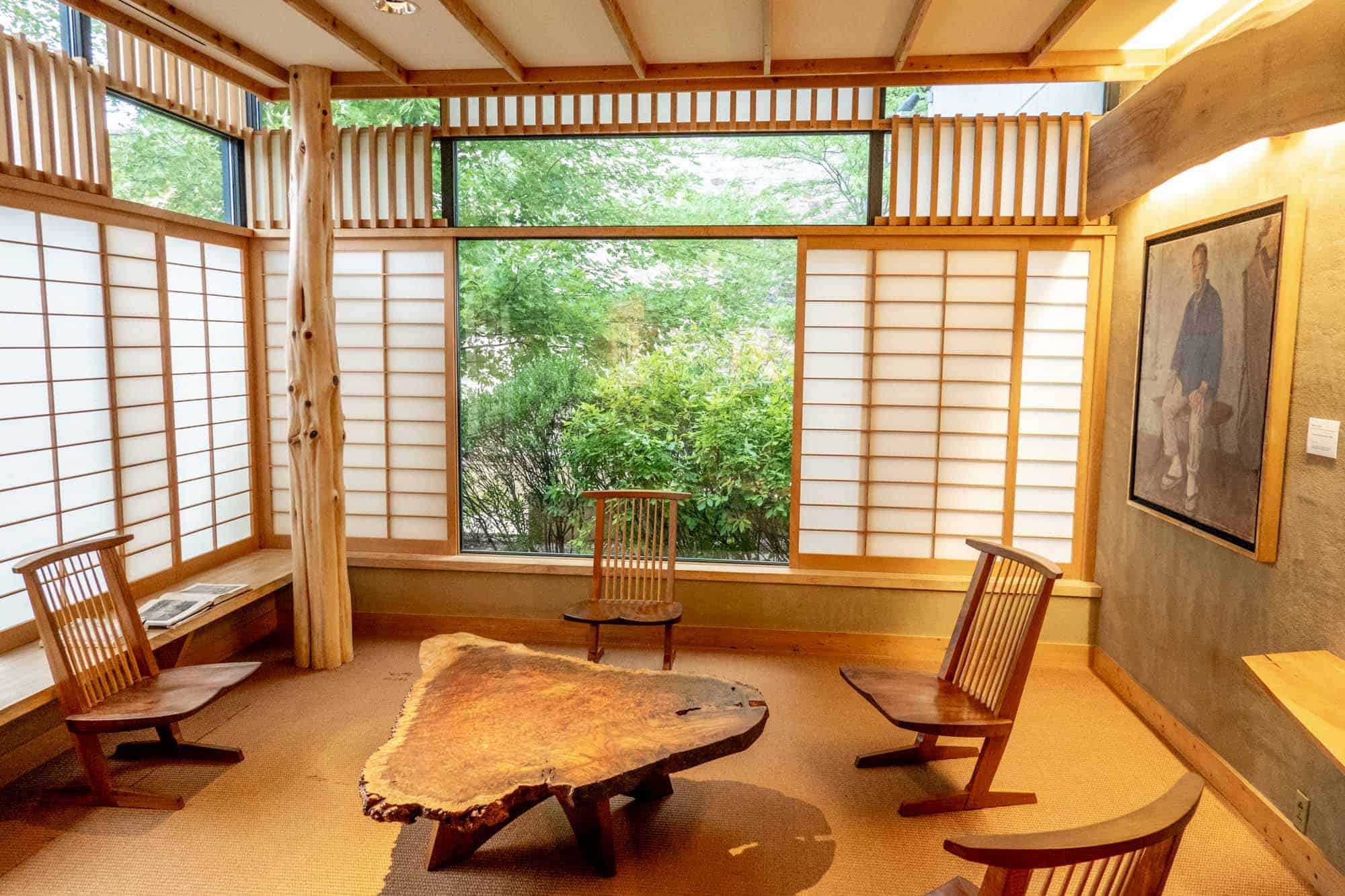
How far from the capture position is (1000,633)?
2.94 m

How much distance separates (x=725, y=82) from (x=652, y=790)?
3.06 m

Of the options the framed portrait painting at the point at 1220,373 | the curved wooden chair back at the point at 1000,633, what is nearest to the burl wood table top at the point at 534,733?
the curved wooden chair back at the point at 1000,633

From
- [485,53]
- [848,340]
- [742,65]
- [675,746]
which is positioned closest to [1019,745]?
[675,746]

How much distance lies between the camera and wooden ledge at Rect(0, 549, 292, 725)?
272cm

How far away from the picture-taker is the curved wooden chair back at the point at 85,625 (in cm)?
268

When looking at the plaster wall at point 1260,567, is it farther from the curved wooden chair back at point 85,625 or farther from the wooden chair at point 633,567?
the curved wooden chair back at point 85,625

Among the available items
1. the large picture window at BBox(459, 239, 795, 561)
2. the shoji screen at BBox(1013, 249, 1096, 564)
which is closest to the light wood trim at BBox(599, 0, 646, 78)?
the shoji screen at BBox(1013, 249, 1096, 564)

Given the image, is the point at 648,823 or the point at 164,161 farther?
the point at 164,161

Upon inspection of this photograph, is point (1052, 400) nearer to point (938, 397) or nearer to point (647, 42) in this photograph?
point (938, 397)

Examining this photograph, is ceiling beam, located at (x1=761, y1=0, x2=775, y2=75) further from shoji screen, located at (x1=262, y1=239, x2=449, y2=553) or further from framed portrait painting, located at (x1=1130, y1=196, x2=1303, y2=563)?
shoji screen, located at (x1=262, y1=239, x2=449, y2=553)

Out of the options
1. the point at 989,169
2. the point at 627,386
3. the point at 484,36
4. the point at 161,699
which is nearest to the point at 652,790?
the point at 161,699

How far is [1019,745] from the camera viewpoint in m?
3.37

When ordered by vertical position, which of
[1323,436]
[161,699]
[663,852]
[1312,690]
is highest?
[1323,436]

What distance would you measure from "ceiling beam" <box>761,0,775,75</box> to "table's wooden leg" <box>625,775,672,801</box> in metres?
2.74
